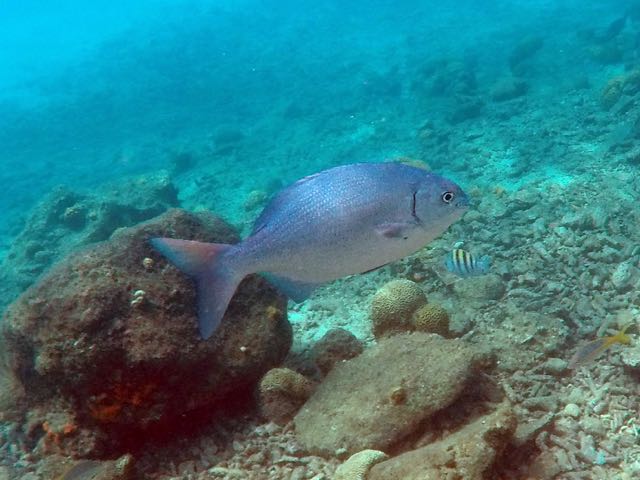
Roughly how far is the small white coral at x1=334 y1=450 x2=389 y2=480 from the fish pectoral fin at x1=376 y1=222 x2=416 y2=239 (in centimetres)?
193

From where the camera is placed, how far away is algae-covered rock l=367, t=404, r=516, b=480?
9.24 ft

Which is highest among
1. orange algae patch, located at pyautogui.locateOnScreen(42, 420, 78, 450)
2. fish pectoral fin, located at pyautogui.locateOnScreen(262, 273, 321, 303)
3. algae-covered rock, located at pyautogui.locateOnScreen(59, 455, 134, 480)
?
fish pectoral fin, located at pyautogui.locateOnScreen(262, 273, 321, 303)

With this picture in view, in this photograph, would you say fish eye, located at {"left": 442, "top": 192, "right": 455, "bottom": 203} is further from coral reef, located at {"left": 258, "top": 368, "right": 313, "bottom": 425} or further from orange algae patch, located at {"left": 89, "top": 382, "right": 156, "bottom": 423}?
orange algae patch, located at {"left": 89, "top": 382, "right": 156, "bottom": 423}

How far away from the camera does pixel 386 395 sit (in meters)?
3.71

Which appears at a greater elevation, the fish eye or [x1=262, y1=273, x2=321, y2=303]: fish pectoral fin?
the fish eye

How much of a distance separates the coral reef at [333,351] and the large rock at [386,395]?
1.38ft

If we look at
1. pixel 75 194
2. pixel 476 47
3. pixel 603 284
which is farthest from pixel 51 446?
pixel 476 47

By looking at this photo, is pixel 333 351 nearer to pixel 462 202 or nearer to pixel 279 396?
pixel 279 396

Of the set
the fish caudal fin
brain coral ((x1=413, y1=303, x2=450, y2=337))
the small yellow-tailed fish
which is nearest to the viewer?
the fish caudal fin

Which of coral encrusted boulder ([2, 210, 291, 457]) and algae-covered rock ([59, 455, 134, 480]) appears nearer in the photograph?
algae-covered rock ([59, 455, 134, 480])

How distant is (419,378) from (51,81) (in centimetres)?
5112

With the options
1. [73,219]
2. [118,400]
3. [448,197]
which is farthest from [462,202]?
[73,219]

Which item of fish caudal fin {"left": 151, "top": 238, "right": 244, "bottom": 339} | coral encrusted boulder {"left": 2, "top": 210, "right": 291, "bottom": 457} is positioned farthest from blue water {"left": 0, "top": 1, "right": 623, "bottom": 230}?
fish caudal fin {"left": 151, "top": 238, "right": 244, "bottom": 339}

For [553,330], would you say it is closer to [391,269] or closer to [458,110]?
[391,269]
